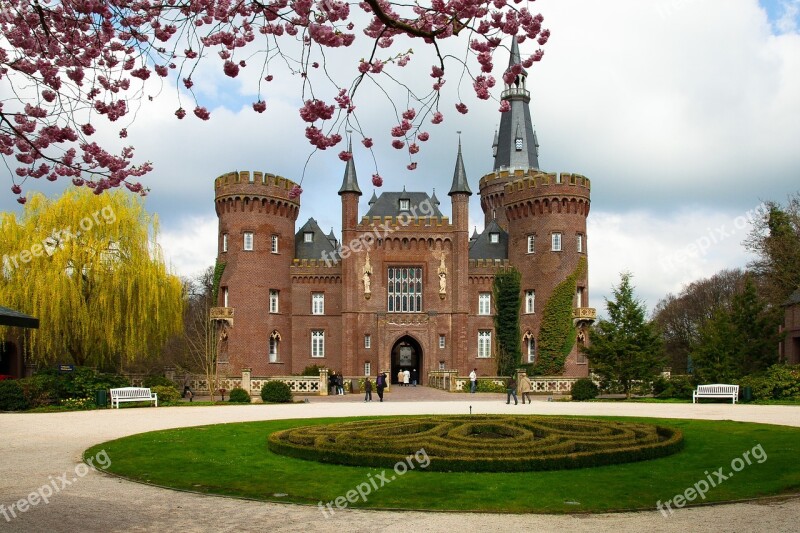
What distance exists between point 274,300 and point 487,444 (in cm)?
3877

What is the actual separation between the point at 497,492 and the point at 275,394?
78.9ft

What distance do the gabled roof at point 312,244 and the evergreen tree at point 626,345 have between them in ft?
76.1

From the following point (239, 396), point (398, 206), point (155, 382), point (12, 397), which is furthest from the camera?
point (398, 206)

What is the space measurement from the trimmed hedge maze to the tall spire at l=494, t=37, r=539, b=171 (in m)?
47.6

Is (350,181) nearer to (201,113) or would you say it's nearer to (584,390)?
(584,390)

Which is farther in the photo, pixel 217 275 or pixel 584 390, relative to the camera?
pixel 217 275

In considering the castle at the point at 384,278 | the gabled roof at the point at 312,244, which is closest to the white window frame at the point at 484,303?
the castle at the point at 384,278

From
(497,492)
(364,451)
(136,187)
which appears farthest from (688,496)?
(136,187)

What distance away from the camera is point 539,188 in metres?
50.8

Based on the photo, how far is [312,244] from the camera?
5494 centimetres

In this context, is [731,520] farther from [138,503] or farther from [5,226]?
[5,226]

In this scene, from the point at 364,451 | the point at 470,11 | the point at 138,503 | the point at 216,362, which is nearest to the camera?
Answer: the point at 470,11

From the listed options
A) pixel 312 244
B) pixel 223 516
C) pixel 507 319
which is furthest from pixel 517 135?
pixel 223 516

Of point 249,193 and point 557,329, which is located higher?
point 249,193
